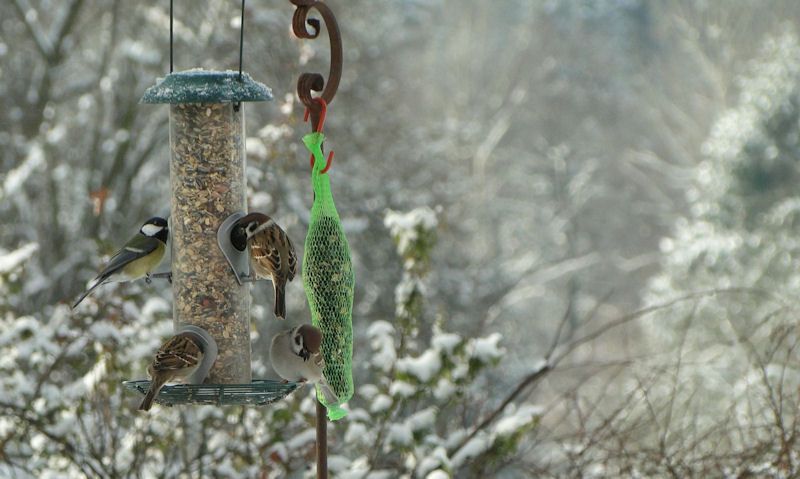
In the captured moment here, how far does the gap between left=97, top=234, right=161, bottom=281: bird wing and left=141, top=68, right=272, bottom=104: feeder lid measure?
63cm

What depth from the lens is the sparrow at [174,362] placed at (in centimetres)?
404

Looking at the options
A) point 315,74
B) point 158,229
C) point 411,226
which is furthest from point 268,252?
point 411,226

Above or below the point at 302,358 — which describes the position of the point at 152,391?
below

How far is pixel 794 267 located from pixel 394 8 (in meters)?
9.72

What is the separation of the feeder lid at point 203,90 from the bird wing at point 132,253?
629 millimetres

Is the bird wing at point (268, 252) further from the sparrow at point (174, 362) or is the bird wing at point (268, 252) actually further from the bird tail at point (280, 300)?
the sparrow at point (174, 362)

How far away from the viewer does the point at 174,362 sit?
4.11 meters

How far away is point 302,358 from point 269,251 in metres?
0.41

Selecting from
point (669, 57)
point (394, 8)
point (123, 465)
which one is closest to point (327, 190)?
point (123, 465)

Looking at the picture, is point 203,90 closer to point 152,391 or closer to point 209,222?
point 209,222

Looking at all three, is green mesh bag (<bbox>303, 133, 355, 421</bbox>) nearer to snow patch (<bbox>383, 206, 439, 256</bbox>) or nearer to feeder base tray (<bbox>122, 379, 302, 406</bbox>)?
feeder base tray (<bbox>122, 379, 302, 406</bbox>)

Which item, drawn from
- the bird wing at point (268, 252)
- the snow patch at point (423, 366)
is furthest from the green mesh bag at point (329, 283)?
the snow patch at point (423, 366)

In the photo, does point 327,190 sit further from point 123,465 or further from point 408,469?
point 123,465

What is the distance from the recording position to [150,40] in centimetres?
1465
